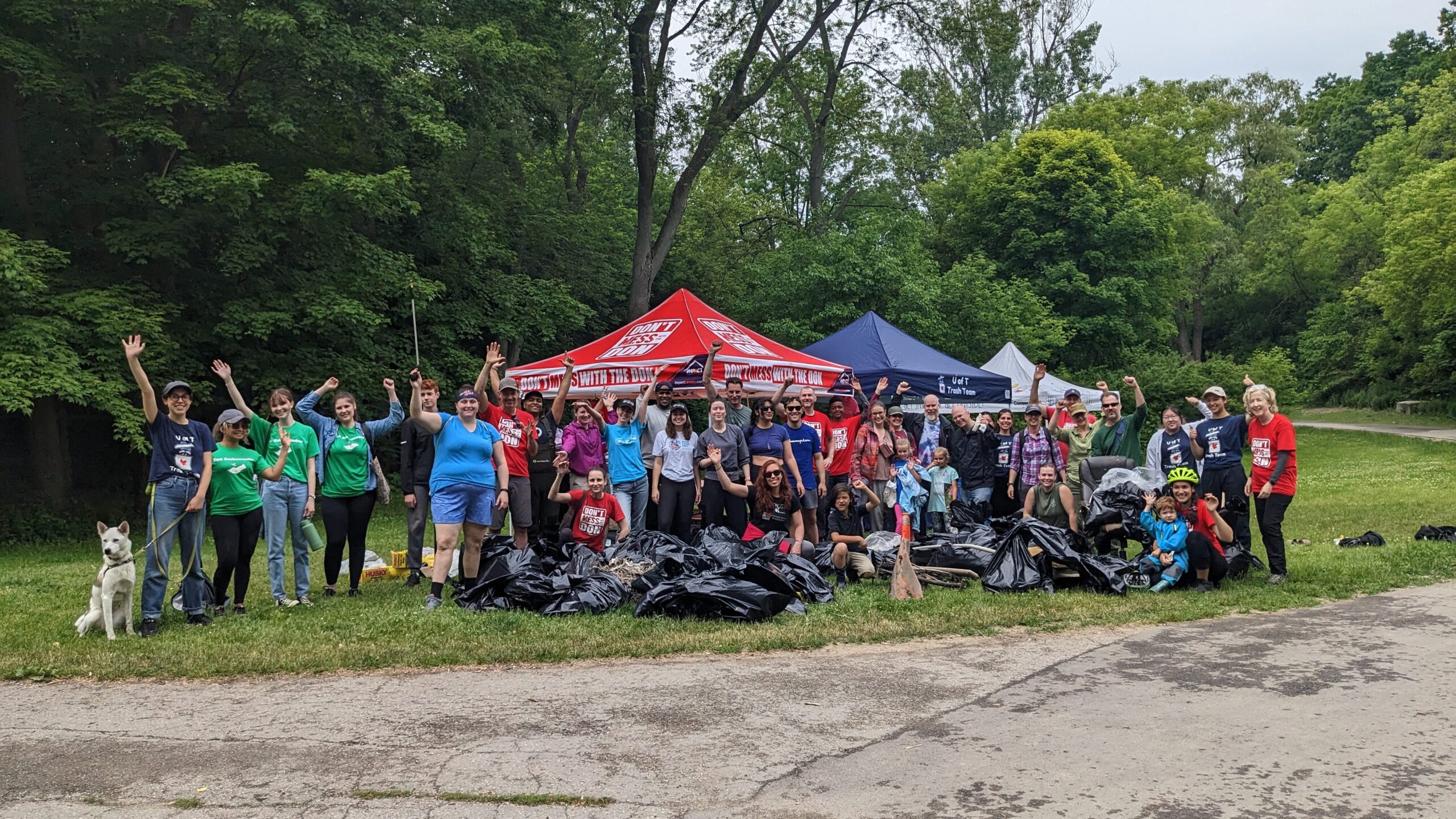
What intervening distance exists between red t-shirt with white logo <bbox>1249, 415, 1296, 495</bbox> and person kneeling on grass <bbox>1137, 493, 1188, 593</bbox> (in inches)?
33.0

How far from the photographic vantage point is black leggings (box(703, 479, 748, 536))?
10383mm

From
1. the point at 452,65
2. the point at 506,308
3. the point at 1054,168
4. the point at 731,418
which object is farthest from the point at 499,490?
the point at 1054,168

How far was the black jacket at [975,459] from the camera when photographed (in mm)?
12555

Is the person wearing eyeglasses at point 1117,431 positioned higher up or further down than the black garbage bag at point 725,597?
higher up

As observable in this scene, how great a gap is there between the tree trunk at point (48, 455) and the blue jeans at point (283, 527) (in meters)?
11.8

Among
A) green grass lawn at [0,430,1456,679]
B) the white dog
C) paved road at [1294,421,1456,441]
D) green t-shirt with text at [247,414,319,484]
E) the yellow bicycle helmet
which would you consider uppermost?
green t-shirt with text at [247,414,319,484]

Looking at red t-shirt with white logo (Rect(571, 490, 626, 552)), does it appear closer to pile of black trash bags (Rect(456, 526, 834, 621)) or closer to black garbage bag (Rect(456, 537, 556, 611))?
pile of black trash bags (Rect(456, 526, 834, 621))

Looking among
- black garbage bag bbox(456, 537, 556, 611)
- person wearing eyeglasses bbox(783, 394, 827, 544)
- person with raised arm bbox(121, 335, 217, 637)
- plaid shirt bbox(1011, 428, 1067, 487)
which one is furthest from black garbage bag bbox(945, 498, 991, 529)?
person with raised arm bbox(121, 335, 217, 637)

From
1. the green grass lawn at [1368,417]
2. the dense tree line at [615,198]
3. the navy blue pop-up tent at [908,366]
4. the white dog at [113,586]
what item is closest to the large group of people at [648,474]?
the white dog at [113,586]

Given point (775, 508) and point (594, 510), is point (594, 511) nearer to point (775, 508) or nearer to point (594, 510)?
point (594, 510)

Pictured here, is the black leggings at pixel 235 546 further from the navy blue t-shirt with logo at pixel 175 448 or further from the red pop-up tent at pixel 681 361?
the red pop-up tent at pixel 681 361

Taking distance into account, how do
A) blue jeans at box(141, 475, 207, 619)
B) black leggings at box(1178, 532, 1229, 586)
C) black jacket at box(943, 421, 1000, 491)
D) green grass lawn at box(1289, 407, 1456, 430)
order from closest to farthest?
blue jeans at box(141, 475, 207, 619) → black leggings at box(1178, 532, 1229, 586) → black jacket at box(943, 421, 1000, 491) → green grass lawn at box(1289, 407, 1456, 430)

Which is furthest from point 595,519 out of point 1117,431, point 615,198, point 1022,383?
point 615,198

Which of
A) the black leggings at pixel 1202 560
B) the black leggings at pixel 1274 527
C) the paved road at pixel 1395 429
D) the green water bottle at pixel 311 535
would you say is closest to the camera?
the green water bottle at pixel 311 535
